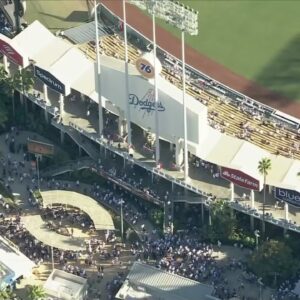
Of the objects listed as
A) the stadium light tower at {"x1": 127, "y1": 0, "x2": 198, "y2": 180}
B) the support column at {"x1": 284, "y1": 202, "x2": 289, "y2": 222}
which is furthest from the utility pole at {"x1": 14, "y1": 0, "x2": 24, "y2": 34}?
the support column at {"x1": 284, "y1": 202, "x2": 289, "y2": 222}

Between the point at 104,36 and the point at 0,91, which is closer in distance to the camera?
the point at 0,91

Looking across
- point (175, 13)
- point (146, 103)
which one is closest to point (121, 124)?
point (146, 103)

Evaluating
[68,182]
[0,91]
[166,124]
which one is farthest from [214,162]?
[0,91]

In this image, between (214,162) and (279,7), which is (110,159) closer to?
(214,162)

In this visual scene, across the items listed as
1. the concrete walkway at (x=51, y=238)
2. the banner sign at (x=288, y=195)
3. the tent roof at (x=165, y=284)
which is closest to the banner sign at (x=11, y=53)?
the concrete walkway at (x=51, y=238)

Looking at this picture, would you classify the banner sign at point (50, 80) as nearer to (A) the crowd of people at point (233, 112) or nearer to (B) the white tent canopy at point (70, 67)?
(B) the white tent canopy at point (70, 67)

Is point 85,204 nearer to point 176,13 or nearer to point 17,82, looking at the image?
point 17,82
